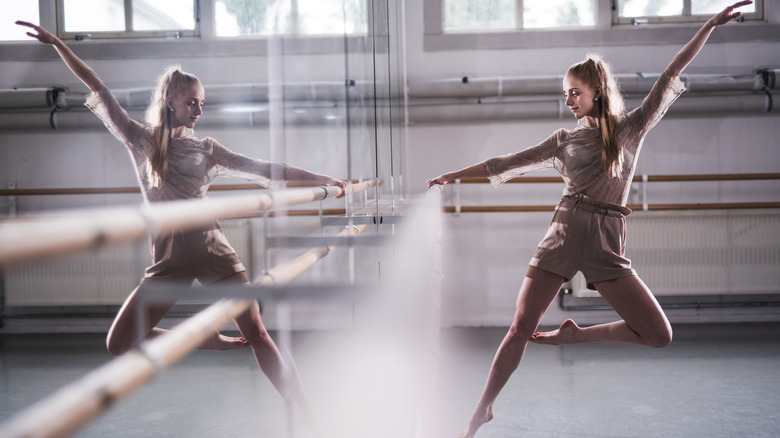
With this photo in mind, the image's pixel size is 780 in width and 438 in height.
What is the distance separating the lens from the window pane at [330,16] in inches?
54.6

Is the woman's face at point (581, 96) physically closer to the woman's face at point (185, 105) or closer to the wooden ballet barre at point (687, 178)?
the woman's face at point (185, 105)

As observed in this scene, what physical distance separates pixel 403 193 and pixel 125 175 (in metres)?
1.74

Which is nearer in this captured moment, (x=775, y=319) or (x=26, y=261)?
(x=26, y=261)

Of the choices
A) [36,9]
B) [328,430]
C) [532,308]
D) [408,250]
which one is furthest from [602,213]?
[36,9]

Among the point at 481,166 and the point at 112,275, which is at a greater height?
the point at 481,166

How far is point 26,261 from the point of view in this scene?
12.2 inches

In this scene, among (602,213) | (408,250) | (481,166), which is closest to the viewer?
(408,250)

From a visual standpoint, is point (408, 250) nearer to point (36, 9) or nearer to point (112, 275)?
point (112, 275)

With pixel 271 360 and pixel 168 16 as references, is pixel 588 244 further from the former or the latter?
pixel 168 16

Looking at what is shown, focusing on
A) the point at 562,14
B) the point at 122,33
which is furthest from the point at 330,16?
the point at 122,33

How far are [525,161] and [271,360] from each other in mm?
971

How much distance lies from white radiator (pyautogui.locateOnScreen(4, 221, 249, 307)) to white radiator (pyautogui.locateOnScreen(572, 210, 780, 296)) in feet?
6.69

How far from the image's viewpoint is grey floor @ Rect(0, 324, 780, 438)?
2146mm

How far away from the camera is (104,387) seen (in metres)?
0.44
